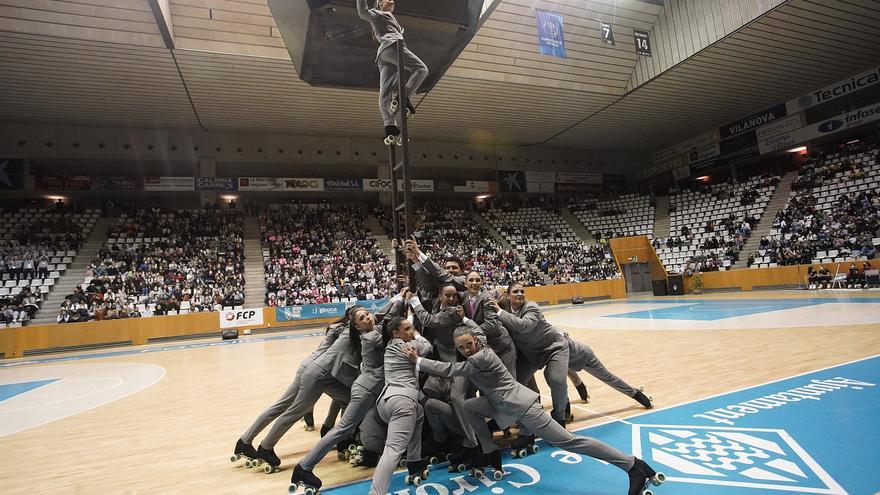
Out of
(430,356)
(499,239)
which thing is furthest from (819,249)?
(430,356)

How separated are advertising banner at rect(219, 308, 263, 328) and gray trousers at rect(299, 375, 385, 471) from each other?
1680 centimetres

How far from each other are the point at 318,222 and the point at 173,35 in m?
13.3

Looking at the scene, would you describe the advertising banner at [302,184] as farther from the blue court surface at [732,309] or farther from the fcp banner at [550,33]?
the blue court surface at [732,309]

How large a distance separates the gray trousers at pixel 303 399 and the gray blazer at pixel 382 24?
127 inches

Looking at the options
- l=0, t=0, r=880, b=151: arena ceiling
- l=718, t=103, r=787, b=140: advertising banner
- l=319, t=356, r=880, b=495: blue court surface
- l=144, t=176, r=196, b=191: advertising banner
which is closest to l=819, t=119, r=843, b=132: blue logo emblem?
l=718, t=103, r=787, b=140: advertising banner

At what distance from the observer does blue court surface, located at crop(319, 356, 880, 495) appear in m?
3.28

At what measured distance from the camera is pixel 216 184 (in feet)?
81.8

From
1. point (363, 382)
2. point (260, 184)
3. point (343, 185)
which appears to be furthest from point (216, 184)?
point (363, 382)

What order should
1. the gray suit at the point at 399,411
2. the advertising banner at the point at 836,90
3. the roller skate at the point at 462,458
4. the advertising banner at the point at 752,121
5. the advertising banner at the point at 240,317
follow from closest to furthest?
the gray suit at the point at 399,411, the roller skate at the point at 462,458, the advertising banner at the point at 240,317, the advertising banner at the point at 836,90, the advertising banner at the point at 752,121

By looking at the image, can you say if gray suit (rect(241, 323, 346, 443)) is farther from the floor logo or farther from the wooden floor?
the floor logo

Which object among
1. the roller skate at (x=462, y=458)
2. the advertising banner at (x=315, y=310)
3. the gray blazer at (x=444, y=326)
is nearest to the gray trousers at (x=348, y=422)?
the gray blazer at (x=444, y=326)

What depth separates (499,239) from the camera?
2895 cm

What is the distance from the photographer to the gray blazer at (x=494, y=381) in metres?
3.70

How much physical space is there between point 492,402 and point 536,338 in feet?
4.08
